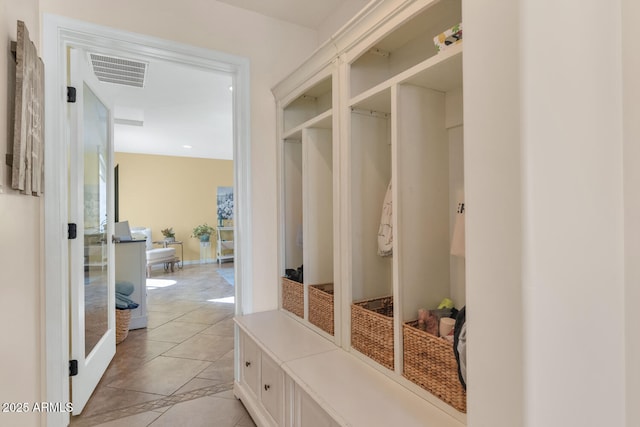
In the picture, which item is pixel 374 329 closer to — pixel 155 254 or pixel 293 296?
pixel 293 296

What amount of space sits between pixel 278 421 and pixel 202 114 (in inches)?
157

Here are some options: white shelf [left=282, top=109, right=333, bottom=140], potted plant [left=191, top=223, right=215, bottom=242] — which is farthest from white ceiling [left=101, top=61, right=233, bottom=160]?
potted plant [left=191, top=223, right=215, bottom=242]

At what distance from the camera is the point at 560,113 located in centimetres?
67

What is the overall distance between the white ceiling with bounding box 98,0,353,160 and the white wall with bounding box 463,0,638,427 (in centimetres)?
179

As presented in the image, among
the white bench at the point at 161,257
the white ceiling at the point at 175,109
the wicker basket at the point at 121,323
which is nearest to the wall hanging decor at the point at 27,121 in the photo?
the white ceiling at the point at 175,109

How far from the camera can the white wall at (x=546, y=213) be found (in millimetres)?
635

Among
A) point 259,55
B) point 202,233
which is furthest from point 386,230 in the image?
point 202,233

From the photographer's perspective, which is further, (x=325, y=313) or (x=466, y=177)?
(x=325, y=313)

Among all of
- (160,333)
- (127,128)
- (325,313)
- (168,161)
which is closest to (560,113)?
(325,313)

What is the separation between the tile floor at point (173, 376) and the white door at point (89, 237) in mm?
151

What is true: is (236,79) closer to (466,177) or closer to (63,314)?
(63,314)

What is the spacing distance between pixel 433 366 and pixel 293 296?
113 cm

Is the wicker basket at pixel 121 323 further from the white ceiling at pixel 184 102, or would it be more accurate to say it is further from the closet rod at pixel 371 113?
the closet rod at pixel 371 113

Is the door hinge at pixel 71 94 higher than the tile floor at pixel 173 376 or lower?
higher
